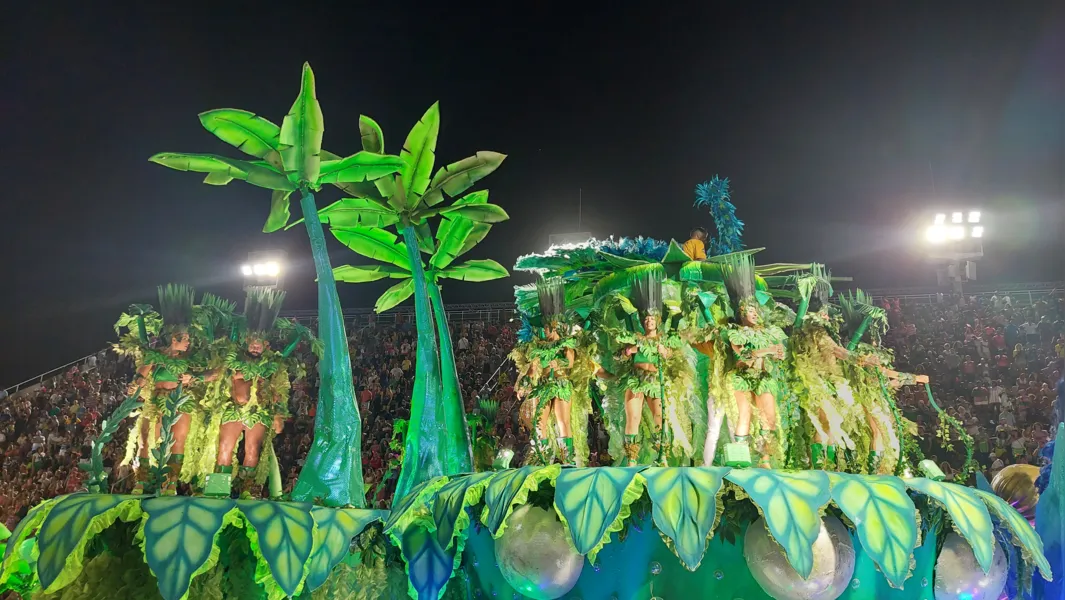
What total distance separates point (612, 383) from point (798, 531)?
2386mm

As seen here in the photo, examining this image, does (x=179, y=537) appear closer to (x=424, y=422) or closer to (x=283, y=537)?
(x=283, y=537)

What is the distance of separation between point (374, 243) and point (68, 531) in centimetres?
390

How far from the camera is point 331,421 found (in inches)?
247

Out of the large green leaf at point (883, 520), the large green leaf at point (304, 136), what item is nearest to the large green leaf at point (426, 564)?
the large green leaf at point (883, 520)

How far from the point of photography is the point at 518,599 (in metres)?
4.88

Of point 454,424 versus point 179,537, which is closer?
point 179,537

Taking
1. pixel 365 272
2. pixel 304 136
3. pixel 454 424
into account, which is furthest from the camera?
pixel 365 272

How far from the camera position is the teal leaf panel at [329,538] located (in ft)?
15.8

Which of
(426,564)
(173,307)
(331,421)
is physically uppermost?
(173,307)

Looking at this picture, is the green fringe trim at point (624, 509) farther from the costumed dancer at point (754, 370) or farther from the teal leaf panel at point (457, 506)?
the costumed dancer at point (754, 370)

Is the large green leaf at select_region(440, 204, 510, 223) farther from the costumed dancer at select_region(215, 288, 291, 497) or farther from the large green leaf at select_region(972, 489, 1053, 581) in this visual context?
the large green leaf at select_region(972, 489, 1053, 581)

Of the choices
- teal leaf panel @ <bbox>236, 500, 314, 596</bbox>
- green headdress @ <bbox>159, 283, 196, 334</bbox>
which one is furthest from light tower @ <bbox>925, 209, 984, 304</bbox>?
teal leaf panel @ <bbox>236, 500, 314, 596</bbox>

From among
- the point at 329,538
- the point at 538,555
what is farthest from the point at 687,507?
the point at 329,538

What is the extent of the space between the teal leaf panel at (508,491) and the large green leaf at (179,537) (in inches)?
57.4
